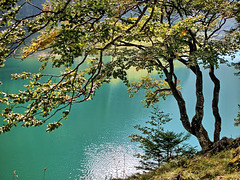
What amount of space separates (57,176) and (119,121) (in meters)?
12.2

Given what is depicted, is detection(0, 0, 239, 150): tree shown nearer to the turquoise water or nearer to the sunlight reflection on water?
the turquoise water

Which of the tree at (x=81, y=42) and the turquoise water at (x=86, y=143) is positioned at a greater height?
the turquoise water at (x=86, y=143)

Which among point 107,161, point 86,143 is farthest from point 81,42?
point 86,143

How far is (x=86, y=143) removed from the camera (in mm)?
20172

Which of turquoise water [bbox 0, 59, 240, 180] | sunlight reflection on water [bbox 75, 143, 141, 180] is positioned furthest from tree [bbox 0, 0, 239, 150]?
sunlight reflection on water [bbox 75, 143, 141, 180]

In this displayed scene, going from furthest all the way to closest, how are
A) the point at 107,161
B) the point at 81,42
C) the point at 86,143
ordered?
the point at 86,143, the point at 107,161, the point at 81,42

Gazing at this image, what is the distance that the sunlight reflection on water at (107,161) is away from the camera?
14947 millimetres

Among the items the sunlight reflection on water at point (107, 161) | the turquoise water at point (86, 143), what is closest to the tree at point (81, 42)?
the turquoise water at point (86, 143)

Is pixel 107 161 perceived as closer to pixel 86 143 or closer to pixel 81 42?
pixel 86 143

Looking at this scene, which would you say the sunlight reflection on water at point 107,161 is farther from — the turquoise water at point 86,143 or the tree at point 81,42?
the tree at point 81,42

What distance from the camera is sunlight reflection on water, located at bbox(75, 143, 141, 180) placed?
14947 millimetres

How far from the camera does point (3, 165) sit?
15.7m

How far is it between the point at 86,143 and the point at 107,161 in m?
3.96

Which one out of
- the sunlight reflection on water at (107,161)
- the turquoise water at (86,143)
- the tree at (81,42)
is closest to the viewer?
the tree at (81,42)
